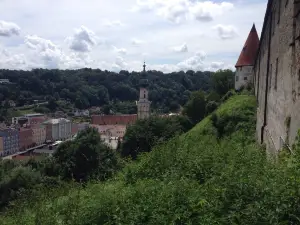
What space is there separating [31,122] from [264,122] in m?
84.1

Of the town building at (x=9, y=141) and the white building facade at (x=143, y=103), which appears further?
the town building at (x=9, y=141)

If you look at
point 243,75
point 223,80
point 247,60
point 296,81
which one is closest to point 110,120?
point 223,80

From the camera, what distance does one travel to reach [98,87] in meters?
136

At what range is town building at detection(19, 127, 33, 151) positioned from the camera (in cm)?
7938

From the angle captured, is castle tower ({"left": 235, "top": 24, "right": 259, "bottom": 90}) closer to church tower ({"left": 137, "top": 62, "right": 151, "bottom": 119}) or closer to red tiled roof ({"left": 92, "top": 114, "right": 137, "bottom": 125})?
church tower ({"left": 137, "top": 62, "right": 151, "bottom": 119})

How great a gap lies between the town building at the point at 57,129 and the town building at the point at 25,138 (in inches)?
277

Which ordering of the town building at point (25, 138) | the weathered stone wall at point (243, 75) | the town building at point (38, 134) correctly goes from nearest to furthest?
the weathered stone wall at point (243, 75) < the town building at point (25, 138) < the town building at point (38, 134)

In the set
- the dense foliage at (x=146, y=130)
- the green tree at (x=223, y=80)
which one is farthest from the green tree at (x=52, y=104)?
the green tree at (x=223, y=80)

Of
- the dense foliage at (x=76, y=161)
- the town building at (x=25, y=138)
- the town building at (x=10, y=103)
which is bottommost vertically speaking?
the town building at (x=25, y=138)

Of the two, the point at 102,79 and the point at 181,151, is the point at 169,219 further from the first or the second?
the point at 102,79

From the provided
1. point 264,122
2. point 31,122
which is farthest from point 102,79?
point 264,122

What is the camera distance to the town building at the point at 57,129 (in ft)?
294

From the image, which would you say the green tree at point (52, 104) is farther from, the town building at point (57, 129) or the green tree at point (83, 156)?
the green tree at point (83, 156)

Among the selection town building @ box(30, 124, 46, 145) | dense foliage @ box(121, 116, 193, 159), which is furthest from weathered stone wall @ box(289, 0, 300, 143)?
town building @ box(30, 124, 46, 145)
